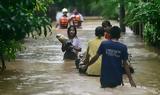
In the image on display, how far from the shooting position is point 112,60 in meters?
9.44

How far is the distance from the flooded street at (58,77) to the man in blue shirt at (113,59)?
175mm

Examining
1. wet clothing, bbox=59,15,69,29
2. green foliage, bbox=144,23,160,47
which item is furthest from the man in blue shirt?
wet clothing, bbox=59,15,69,29

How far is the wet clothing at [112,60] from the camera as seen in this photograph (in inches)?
368

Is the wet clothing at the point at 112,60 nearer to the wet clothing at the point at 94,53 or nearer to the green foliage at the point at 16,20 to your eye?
the wet clothing at the point at 94,53

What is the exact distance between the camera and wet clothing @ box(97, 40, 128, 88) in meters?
9.34

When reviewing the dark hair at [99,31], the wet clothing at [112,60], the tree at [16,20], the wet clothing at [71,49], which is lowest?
the wet clothing at [71,49]

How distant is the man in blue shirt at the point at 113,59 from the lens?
934 centimetres

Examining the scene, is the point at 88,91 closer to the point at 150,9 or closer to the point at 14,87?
the point at 14,87

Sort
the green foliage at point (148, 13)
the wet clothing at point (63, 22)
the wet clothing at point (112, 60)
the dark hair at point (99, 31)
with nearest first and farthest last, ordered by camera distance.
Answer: the wet clothing at point (112, 60), the dark hair at point (99, 31), the green foliage at point (148, 13), the wet clothing at point (63, 22)

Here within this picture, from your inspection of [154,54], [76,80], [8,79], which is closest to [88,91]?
[76,80]

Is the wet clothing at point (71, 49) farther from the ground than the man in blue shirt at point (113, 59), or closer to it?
closer to it

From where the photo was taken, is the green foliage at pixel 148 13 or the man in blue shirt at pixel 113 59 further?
the green foliage at pixel 148 13

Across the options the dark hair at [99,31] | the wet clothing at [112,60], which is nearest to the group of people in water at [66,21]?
the dark hair at [99,31]

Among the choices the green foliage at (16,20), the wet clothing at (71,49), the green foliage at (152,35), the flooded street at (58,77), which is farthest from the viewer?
the green foliage at (152,35)
